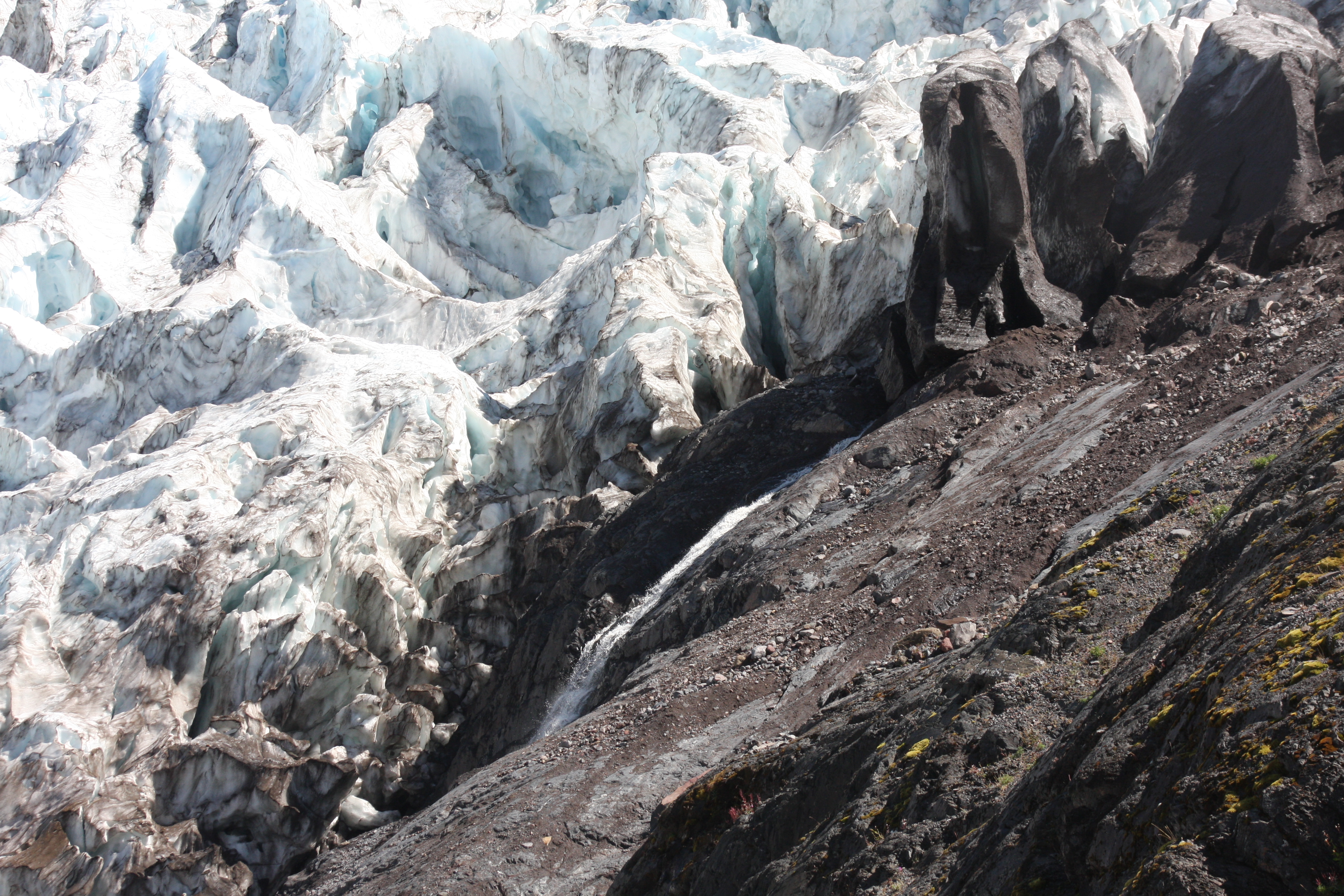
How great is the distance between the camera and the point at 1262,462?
27.5 ft

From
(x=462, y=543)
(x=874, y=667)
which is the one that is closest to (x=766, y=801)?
(x=874, y=667)

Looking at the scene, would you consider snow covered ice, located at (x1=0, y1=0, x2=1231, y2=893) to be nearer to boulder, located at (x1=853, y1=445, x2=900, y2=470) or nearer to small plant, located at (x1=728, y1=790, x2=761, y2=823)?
boulder, located at (x1=853, y1=445, x2=900, y2=470)

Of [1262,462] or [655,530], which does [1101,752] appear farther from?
[655,530]

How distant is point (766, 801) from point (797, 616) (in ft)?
23.4

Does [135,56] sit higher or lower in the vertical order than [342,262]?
higher

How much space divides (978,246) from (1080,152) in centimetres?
373

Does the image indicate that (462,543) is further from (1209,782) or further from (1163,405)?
(1209,782)

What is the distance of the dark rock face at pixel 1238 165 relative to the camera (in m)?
19.8

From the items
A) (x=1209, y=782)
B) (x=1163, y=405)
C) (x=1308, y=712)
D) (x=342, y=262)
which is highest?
(x=1308, y=712)

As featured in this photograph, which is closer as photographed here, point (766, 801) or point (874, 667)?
point (766, 801)

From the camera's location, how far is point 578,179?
48688 millimetres

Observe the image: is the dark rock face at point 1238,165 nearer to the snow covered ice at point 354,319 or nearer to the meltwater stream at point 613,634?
the snow covered ice at point 354,319

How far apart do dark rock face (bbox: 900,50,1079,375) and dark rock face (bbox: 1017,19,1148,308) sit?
1.20 meters

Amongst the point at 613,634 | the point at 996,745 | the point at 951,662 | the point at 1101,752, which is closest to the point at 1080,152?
the point at 613,634
